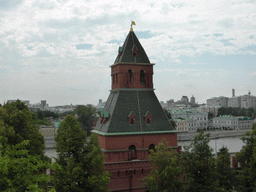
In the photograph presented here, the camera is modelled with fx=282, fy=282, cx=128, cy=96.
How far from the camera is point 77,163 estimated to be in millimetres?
16859

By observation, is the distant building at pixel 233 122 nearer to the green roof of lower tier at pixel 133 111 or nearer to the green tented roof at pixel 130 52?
the green roof of lower tier at pixel 133 111

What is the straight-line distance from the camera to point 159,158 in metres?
17.7

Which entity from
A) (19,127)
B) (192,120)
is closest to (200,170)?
(19,127)

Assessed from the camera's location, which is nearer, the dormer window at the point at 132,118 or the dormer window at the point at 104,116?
the dormer window at the point at 132,118

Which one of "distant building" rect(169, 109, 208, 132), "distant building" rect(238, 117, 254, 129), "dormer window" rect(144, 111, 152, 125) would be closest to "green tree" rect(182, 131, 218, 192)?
"dormer window" rect(144, 111, 152, 125)

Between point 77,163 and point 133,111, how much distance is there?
26.6ft

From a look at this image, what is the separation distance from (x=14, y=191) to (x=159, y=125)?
46.6ft

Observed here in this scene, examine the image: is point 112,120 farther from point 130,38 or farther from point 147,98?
point 130,38

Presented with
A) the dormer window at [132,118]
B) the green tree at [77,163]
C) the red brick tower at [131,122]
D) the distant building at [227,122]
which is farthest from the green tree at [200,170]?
the distant building at [227,122]

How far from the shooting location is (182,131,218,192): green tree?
57.3 feet

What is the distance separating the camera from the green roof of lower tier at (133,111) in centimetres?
2284

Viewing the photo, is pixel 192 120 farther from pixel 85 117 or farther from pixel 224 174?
pixel 224 174

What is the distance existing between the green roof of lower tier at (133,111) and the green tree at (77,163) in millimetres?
4870

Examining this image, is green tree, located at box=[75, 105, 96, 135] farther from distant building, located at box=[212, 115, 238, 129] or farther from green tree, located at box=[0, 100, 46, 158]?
distant building, located at box=[212, 115, 238, 129]
